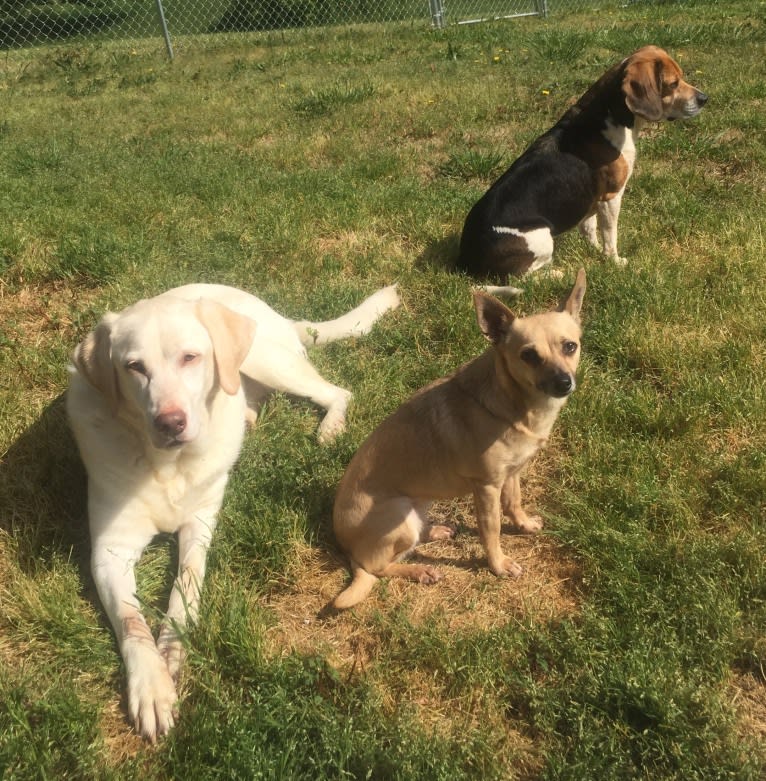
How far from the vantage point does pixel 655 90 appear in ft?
15.0

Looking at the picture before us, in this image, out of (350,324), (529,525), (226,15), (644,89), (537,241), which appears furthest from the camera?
(226,15)

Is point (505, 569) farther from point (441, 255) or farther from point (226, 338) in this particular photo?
point (441, 255)

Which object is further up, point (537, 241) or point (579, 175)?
point (579, 175)

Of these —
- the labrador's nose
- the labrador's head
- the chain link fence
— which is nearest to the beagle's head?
the labrador's head

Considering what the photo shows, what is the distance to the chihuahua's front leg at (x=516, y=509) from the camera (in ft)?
9.07

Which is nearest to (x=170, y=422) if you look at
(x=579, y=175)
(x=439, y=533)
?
(x=439, y=533)

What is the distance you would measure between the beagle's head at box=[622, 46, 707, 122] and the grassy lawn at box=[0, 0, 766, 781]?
0.71 m

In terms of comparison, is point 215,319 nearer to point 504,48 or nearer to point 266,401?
point 266,401

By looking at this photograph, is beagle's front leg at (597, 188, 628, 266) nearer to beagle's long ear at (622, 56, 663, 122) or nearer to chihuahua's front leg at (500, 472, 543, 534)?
beagle's long ear at (622, 56, 663, 122)

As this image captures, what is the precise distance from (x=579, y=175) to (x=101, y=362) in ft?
11.7

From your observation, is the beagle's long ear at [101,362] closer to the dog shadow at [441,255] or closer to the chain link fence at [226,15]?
the dog shadow at [441,255]

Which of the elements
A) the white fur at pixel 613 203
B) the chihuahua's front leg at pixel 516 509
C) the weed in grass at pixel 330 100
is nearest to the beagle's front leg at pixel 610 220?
the white fur at pixel 613 203

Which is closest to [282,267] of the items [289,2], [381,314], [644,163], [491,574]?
[381,314]

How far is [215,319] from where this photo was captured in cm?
259
